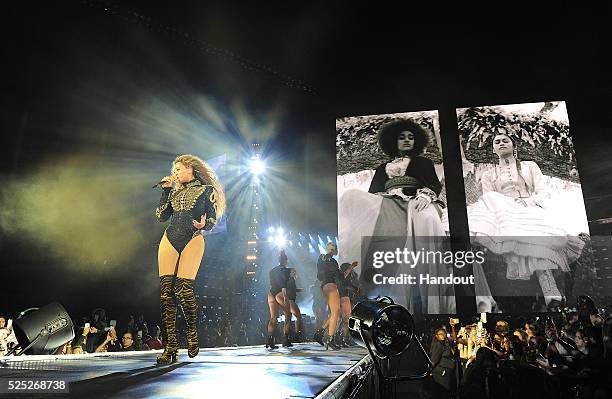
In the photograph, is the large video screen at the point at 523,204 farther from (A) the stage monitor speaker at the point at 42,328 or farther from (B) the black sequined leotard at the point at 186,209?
(A) the stage monitor speaker at the point at 42,328

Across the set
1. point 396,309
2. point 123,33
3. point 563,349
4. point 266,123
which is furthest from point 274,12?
point 563,349

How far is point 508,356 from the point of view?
564cm

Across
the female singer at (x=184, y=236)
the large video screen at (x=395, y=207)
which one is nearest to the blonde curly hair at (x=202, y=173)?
the female singer at (x=184, y=236)

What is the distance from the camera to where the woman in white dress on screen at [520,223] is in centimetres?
669

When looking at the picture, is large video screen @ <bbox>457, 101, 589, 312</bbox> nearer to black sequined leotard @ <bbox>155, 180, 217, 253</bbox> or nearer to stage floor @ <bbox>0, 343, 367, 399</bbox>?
black sequined leotard @ <bbox>155, 180, 217, 253</bbox>

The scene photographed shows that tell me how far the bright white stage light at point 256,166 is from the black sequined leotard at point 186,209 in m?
4.34

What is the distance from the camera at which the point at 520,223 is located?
696cm

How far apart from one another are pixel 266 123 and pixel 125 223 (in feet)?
9.70

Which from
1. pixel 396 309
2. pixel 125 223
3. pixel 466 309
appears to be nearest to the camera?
pixel 396 309

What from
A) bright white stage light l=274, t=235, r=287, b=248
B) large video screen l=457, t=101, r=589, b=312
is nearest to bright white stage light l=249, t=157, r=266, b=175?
bright white stage light l=274, t=235, r=287, b=248

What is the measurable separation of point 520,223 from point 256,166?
5194 mm

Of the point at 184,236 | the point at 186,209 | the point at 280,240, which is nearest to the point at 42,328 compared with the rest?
the point at 184,236

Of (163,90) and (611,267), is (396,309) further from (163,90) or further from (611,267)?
(611,267)

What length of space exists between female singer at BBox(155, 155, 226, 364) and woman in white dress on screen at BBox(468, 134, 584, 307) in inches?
222
